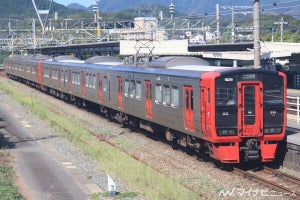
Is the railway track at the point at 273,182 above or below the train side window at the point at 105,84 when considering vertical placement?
below

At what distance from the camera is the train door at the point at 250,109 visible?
13906 mm

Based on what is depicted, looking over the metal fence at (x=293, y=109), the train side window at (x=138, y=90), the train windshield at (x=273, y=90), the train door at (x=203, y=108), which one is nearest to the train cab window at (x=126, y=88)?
the train side window at (x=138, y=90)

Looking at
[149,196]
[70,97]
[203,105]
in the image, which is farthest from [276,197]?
[70,97]

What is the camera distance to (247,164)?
49.3 feet

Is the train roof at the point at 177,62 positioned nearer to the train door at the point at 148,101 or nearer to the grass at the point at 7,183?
the train door at the point at 148,101

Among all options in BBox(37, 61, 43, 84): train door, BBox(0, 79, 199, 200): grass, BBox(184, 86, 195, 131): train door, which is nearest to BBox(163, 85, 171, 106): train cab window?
BBox(184, 86, 195, 131): train door

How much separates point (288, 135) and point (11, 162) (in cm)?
714

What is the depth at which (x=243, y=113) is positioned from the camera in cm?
1391

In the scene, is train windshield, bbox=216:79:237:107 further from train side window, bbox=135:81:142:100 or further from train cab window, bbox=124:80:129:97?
train cab window, bbox=124:80:129:97

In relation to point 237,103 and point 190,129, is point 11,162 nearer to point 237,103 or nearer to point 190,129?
point 190,129

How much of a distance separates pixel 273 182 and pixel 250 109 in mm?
2018

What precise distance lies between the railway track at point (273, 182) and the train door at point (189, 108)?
5.74 feet

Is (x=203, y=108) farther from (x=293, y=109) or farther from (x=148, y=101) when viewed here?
(x=293, y=109)

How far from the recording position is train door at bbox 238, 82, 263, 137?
13.9 meters
